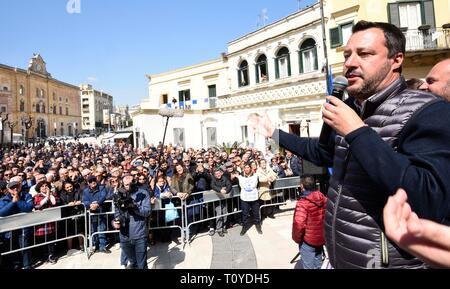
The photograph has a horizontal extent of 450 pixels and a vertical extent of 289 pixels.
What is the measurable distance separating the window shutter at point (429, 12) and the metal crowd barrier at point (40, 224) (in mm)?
15561

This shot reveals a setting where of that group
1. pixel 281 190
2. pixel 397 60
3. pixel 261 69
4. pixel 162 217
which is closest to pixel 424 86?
pixel 397 60

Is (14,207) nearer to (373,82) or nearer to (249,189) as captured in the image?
(249,189)

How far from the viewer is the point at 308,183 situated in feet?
12.6

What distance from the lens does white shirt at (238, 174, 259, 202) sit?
6.14 meters

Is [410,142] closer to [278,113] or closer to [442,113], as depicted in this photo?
[442,113]

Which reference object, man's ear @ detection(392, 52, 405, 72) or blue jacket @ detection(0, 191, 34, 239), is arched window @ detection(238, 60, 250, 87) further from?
man's ear @ detection(392, 52, 405, 72)

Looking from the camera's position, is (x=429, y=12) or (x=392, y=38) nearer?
(x=392, y=38)

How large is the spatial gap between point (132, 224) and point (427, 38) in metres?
14.5

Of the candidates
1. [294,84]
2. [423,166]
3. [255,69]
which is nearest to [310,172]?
[423,166]

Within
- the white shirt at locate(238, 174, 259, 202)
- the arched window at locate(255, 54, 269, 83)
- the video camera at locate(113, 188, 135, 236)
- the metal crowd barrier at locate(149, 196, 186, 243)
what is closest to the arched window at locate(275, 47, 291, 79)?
the arched window at locate(255, 54, 269, 83)

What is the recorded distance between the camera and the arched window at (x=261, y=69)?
17.4 metres

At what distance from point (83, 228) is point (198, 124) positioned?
16684 mm

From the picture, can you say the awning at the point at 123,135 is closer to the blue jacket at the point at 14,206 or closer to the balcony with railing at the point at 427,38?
the blue jacket at the point at 14,206

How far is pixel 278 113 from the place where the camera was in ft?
52.4
